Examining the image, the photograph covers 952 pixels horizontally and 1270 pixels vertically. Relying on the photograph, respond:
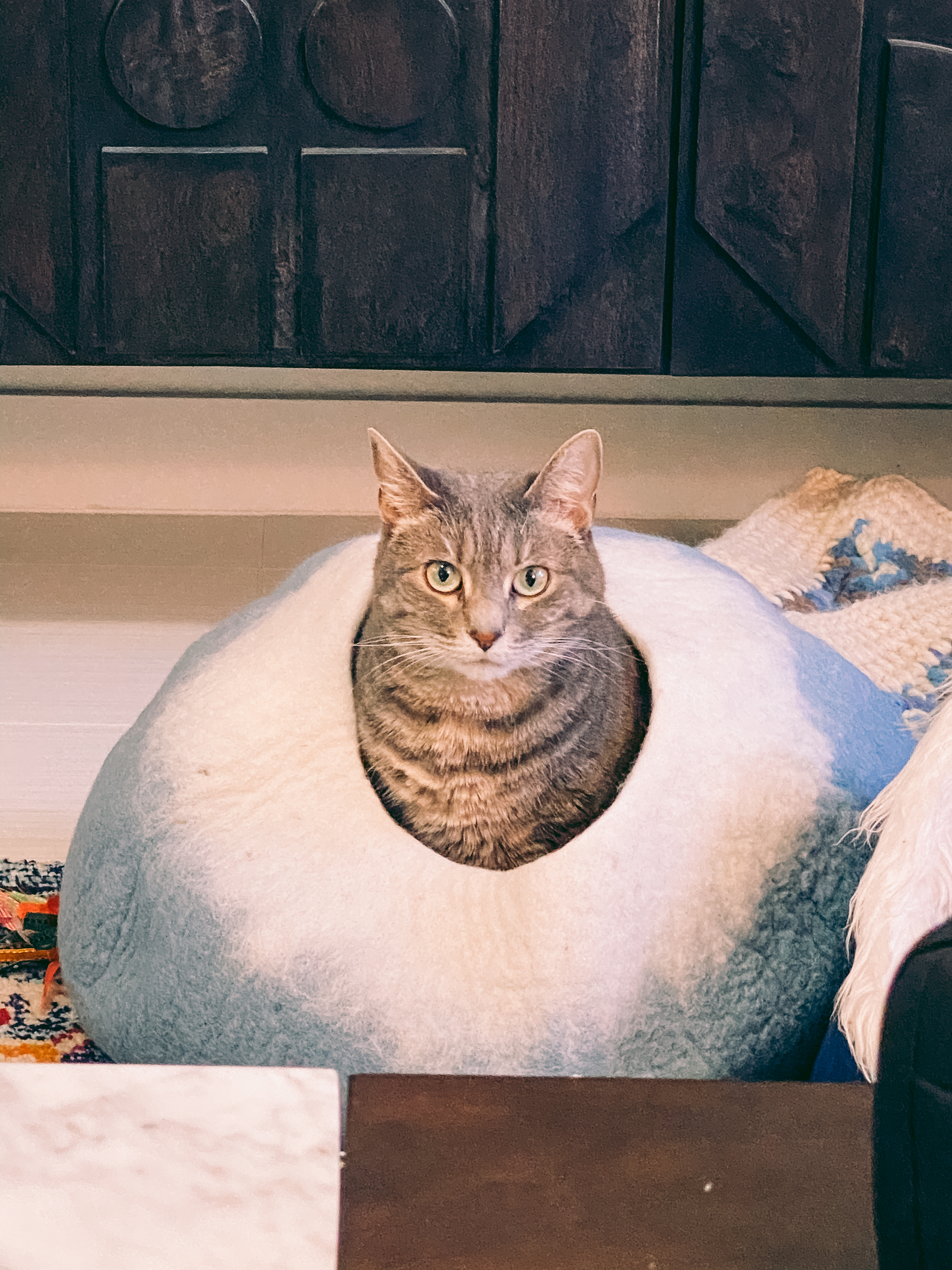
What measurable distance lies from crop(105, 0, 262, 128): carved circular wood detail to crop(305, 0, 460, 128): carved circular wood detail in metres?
0.07

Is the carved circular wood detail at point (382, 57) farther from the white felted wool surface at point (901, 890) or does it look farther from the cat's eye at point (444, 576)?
the white felted wool surface at point (901, 890)


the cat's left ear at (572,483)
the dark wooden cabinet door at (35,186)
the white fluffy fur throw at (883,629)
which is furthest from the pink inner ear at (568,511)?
the dark wooden cabinet door at (35,186)

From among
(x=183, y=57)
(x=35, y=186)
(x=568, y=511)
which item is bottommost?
(x=568, y=511)

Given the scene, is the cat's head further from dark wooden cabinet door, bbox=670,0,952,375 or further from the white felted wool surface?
dark wooden cabinet door, bbox=670,0,952,375

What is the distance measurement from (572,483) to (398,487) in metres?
0.13

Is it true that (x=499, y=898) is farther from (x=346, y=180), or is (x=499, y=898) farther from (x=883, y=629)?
(x=346, y=180)

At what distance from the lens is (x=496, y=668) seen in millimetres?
842

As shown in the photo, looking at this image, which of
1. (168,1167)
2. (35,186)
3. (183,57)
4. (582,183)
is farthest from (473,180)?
(168,1167)

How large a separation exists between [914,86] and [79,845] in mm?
1129

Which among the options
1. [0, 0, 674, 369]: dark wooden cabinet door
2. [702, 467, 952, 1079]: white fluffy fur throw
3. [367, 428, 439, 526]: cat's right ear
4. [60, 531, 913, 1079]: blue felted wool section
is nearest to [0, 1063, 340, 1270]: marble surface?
[702, 467, 952, 1079]: white fluffy fur throw

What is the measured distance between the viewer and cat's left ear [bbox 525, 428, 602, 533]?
82 centimetres

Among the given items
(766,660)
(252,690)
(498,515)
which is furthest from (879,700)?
(252,690)

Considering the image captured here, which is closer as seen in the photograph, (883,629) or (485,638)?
(485,638)

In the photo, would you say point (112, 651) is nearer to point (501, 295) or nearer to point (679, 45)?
point (501, 295)
